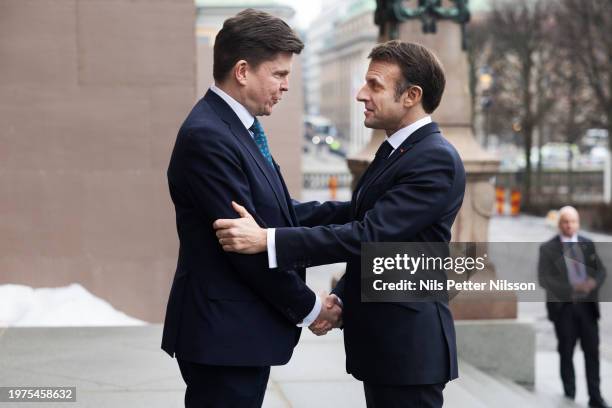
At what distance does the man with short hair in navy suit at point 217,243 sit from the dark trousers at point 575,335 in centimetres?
717

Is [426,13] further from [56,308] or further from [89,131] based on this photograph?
[56,308]

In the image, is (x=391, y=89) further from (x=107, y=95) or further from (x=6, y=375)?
(x=107, y=95)

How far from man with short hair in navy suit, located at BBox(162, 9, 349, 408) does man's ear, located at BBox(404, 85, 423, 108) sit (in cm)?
42

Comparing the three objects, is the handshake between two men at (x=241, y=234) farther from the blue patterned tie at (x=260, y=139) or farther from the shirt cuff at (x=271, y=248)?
the blue patterned tie at (x=260, y=139)

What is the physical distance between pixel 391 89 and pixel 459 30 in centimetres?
688

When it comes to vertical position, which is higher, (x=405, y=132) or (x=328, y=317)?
(x=405, y=132)

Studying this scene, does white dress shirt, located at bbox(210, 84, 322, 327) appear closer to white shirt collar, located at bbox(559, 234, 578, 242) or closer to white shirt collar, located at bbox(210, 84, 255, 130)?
white shirt collar, located at bbox(210, 84, 255, 130)

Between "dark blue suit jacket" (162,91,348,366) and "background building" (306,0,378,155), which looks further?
"background building" (306,0,378,155)

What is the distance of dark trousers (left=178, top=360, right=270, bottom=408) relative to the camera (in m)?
3.73

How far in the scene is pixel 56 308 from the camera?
892 centimetres

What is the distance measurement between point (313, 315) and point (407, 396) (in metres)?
0.43

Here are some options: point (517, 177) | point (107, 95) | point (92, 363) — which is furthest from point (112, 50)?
point (517, 177)

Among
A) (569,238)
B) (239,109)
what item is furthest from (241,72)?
(569,238)

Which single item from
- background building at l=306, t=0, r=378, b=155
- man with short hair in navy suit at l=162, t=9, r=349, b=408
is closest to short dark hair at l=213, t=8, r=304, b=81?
man with short hair in navy suit at l=162, t=9, r=349, b=408
